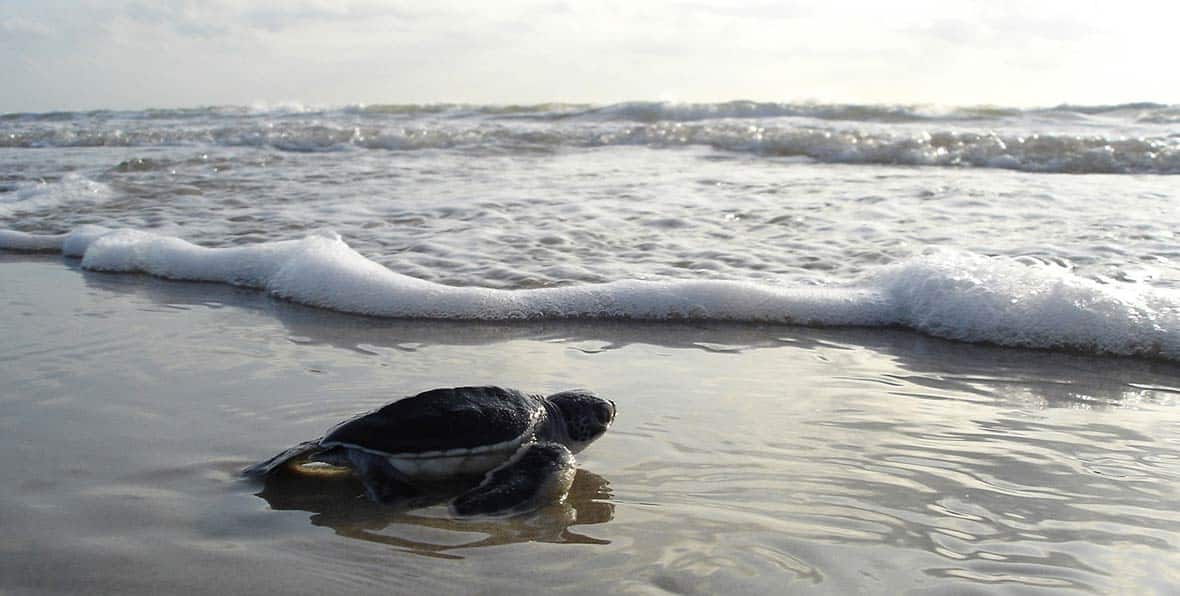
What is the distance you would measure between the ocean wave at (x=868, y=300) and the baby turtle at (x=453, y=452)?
1910 millimetres

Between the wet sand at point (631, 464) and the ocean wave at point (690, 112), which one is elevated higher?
the ocean wave at point (690, 112)

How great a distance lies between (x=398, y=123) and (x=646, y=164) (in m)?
7.04

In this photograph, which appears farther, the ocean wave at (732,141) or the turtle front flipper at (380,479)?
the ocean wave at (732,141)

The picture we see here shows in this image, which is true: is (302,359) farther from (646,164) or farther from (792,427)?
(646,164)

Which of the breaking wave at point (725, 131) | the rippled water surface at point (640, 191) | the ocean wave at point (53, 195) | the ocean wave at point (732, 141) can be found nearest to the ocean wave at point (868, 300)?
the rippled water surface at point (640, 191)

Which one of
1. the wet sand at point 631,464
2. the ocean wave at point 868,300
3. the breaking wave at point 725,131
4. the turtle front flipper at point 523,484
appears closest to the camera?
the wet sand at point 631,464

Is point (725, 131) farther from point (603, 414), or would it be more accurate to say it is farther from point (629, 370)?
point (603, 414)

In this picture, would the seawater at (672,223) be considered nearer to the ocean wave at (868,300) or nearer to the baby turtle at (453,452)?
the ocean wave at (868,300)

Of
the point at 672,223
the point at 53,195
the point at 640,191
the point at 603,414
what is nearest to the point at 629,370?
the point at 603,414

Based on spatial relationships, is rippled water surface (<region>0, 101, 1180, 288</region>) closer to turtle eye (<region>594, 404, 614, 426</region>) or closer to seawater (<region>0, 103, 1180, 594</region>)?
seawater (<region>0, 103, 1180, 594</region>)

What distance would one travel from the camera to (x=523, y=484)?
2.37 meters

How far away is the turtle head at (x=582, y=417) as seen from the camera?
2635mm

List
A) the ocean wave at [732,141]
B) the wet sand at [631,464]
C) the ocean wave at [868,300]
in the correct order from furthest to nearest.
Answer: the ocean wave at [732,141] → the ocean wave at [868,300] → the wet sand at [631,464]

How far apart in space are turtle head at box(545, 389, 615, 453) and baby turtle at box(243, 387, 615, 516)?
0.39ft
